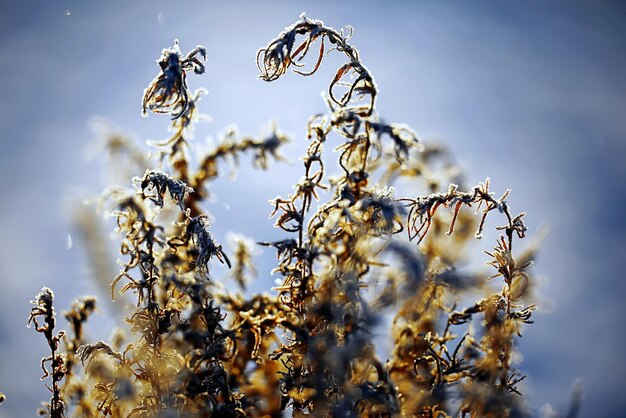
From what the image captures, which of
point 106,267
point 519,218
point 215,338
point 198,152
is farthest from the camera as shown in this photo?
point 198,152

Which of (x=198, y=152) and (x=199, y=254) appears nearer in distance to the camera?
(x=199, y=254)

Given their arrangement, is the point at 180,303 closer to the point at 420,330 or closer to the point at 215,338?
the point at 215,338

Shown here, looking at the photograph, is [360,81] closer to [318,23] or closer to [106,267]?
[318,23]

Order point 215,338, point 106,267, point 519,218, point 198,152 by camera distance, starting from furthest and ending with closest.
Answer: point 198,152 < point 519,218 < point 215,338 < point 106,267

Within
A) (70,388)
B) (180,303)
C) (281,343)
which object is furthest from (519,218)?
(70,388)

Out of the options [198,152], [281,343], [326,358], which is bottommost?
[326,358]

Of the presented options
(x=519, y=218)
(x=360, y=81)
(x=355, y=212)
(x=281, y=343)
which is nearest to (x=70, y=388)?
(x=281, y=343)

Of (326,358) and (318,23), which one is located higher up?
(318,23)
